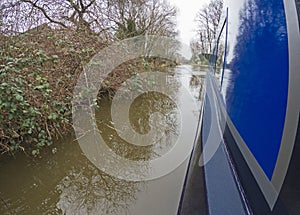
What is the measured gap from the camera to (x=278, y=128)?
1.98 ft

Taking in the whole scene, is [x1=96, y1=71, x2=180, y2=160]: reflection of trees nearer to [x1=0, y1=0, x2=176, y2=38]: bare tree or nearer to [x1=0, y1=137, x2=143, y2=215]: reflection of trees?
[x1=0, y1=137, x2=143, y2=215]: reflection of trees

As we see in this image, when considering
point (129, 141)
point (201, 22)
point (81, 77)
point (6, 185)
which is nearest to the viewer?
point (6, 185)

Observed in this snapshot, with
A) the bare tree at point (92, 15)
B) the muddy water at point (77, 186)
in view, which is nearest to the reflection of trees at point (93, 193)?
the muddy water at point (77, 186)

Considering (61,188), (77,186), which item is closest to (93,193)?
Result: (77,186)

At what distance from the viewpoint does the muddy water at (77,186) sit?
195cm

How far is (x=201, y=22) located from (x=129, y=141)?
52.7 feet

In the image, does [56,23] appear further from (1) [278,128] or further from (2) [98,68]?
(1) [278,128]

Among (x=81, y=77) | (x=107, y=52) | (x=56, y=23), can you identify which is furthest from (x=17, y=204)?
(x=56, y=23)

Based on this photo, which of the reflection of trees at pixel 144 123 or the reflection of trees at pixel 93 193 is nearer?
the reflection of trees at pixel 93 193

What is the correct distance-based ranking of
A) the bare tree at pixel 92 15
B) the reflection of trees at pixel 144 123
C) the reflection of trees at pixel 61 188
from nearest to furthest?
the reflection of trees at pixel 61 188 < the reflection of trees at pixel 144 123 < the bare tree at pixel 92 15

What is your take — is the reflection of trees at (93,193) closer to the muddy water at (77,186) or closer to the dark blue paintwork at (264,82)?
the muddy water at (77,186)

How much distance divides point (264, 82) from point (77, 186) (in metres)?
2.07

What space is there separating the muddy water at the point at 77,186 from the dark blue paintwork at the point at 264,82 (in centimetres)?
133

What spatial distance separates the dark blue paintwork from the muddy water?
133 centimetres
